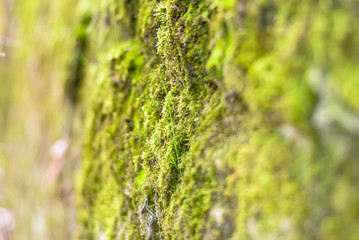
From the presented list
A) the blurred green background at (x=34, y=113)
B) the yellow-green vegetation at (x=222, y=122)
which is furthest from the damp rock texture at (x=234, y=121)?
the blurred green background at (x=34, y=113)

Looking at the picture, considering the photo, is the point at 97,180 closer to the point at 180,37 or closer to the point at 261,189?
the point at 180,37

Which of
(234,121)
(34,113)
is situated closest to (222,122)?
(234,121)

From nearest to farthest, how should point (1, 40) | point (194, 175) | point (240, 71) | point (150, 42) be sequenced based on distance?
point (240, 71) < point (194, 175) < point (150, 42) < point (1, 40)

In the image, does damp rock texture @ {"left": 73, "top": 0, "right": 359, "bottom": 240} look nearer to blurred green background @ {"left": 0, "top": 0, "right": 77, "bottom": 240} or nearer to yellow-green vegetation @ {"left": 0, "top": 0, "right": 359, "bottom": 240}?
yellow-green vegetation @ {"left": 0, "top": 0, "right": 359, "bottom": 240}

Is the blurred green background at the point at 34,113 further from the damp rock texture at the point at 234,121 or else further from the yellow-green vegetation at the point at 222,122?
the damp rock texture at the point at 234,121

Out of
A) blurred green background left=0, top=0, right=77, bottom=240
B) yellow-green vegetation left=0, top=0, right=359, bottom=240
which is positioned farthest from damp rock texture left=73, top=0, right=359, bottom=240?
blurred green background left=0, top=0, right=77, bottom=240

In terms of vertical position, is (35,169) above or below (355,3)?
above

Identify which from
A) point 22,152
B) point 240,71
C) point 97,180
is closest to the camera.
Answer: point 240,71

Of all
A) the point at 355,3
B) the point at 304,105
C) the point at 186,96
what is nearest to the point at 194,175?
the point at 186,96

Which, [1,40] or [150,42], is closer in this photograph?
[150,42]
